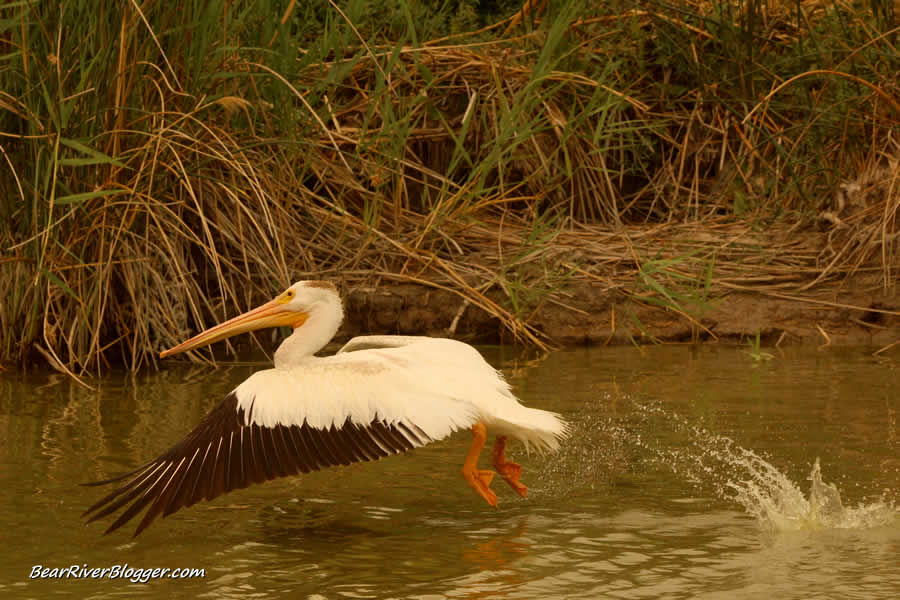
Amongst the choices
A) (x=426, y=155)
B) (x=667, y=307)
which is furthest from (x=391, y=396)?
(x=426, y=155)

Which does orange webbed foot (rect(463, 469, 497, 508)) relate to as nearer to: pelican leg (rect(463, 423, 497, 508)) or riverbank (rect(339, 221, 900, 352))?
pelican leg (rect(463, 423, 497, 508))

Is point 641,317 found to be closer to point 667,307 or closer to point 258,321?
point 667,307

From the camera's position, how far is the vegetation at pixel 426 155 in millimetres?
6250

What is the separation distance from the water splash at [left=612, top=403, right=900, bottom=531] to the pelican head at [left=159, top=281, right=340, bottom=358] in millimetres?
1258

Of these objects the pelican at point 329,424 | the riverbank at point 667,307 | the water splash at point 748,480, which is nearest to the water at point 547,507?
the water splash at point 748,480

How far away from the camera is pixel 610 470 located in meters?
4.84

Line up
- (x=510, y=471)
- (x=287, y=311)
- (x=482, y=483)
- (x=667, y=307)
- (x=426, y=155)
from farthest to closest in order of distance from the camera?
(x=426, y=155)
(x=667, y=307)
(x=287, y=311)
(x=510, y=471)
(x=482, y=483)

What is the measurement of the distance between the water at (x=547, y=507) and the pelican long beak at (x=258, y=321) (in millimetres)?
481

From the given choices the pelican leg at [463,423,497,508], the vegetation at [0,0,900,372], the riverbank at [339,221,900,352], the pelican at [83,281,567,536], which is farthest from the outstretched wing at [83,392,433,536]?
the riverbank at [339,221,900,352]

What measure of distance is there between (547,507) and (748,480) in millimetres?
695

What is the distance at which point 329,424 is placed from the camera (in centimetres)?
412

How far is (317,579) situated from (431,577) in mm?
290

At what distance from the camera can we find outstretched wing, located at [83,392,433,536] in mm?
3955

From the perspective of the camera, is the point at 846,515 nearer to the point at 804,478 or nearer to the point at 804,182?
the point at 804,478
